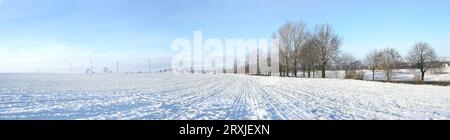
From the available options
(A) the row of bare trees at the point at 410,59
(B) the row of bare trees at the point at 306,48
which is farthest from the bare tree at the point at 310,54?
(A) the row of bare trees at the point at 410,59

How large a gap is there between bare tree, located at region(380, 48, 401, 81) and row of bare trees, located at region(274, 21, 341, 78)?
39.7 feet

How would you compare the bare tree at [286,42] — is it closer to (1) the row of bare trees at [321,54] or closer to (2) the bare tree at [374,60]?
(1) the row of bare trees at [321,54]

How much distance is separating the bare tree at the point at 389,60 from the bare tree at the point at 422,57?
3348mm

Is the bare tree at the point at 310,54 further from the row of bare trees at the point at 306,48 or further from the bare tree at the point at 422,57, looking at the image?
the bare tree at the point at 422,57

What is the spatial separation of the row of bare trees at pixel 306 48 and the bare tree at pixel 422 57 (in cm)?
2259

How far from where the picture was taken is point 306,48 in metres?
61.1

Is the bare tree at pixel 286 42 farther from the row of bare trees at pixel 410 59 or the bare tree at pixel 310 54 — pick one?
the row of bare trees at pixel 410 59

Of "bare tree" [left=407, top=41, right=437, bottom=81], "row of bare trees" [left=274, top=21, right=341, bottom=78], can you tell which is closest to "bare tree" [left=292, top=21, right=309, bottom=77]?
"row of bare trees" [left=274, top=21, right=341, bottom=78]

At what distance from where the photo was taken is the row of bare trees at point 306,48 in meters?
59.2

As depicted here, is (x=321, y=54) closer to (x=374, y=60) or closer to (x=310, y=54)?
(x=310, y=54)

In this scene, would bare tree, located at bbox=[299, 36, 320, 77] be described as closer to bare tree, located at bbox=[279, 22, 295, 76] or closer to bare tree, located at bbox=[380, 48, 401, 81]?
bare tree, located at bbox=[279, 22, 295, 76]
